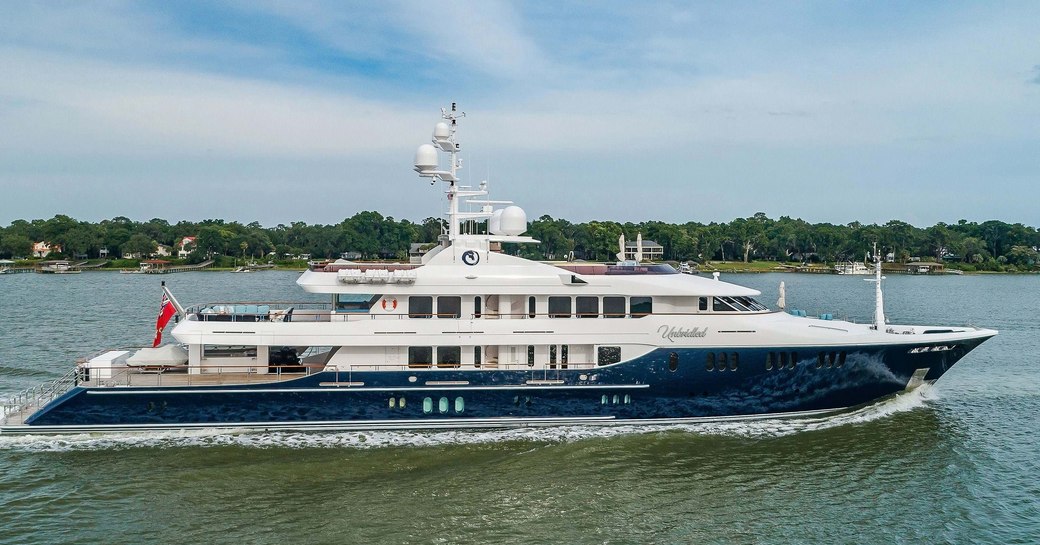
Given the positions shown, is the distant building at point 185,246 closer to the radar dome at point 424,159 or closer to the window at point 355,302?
the window at point 355,302

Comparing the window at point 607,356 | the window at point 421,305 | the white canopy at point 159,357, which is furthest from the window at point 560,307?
the white canopy at point 159,357

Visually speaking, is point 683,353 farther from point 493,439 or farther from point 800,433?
point 493,439

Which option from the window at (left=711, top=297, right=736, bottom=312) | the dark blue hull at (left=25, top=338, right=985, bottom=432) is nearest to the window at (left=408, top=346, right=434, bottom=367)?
the dark blue hull at (left=25, top=338, right=985, bottom=432)

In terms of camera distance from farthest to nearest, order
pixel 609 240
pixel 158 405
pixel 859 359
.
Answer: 1. pixel 609 240
2. pixel 859 359
3. pixel 158 405

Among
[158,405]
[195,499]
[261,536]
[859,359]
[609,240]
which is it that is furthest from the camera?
[609,240]

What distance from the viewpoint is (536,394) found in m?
15.8

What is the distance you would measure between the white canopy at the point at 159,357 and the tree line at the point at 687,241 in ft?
241

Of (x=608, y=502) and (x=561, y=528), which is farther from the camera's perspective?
(x=608, y=502)

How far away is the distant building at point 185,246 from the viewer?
102m

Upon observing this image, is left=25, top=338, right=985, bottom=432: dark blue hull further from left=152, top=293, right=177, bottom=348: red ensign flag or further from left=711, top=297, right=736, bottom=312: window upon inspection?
left=152, top=293, right=177, bottom=348: red ensign flag

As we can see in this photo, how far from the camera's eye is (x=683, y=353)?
15938 mm

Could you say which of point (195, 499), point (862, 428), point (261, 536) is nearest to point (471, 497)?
point (261, 536)

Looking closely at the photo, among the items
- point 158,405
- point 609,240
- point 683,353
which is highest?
point 609,240

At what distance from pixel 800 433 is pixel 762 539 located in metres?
5.18
